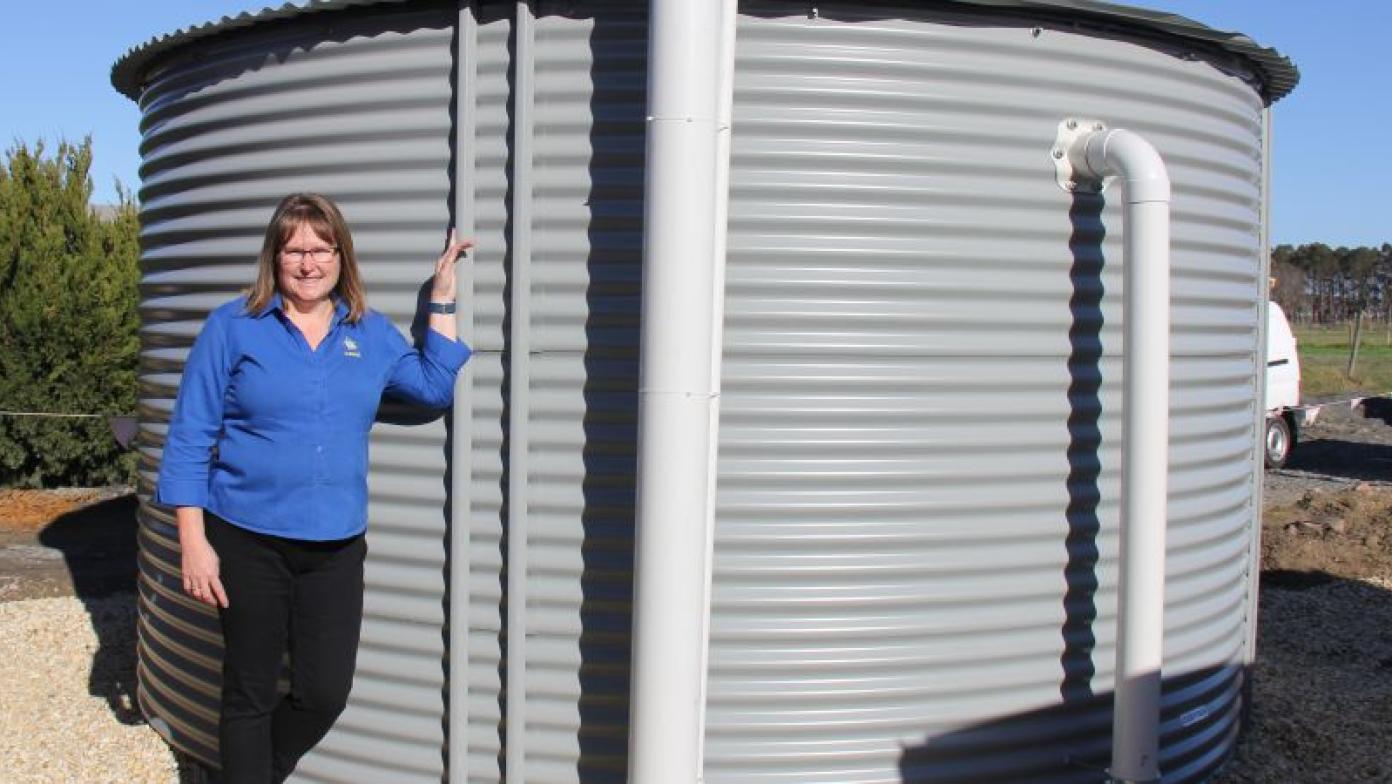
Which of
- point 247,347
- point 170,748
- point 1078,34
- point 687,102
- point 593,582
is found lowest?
point 170,748

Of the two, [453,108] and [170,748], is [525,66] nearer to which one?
[453,108]

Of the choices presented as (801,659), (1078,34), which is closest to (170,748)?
(801,659)

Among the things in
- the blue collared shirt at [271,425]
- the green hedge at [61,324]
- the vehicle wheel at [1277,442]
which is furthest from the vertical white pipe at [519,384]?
the vehicle wheel at [1277,442]

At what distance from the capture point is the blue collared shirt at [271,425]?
3.87 m

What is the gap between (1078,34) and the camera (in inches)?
173

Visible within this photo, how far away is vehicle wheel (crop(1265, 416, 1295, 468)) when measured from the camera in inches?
703

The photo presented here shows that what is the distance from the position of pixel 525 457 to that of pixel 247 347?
88 centimetres

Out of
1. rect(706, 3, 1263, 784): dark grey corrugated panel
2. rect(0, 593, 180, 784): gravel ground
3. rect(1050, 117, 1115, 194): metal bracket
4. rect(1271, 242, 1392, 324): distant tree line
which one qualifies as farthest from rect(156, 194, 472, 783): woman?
rect(1271, 242, 1392, 324): distant tree line

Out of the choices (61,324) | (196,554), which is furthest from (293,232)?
(61,324)

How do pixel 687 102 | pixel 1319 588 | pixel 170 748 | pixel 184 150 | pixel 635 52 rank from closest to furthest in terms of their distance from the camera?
pixel 687 102 < pixel 635 52 < pixel 184 150 < pixel 170 748 < pixel 1319 588

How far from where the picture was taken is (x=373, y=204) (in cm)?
440

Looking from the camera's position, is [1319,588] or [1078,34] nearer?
[1078,34]

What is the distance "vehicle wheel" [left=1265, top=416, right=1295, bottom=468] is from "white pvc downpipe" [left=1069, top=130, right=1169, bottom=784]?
14.7 m

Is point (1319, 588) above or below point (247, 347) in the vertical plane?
below
